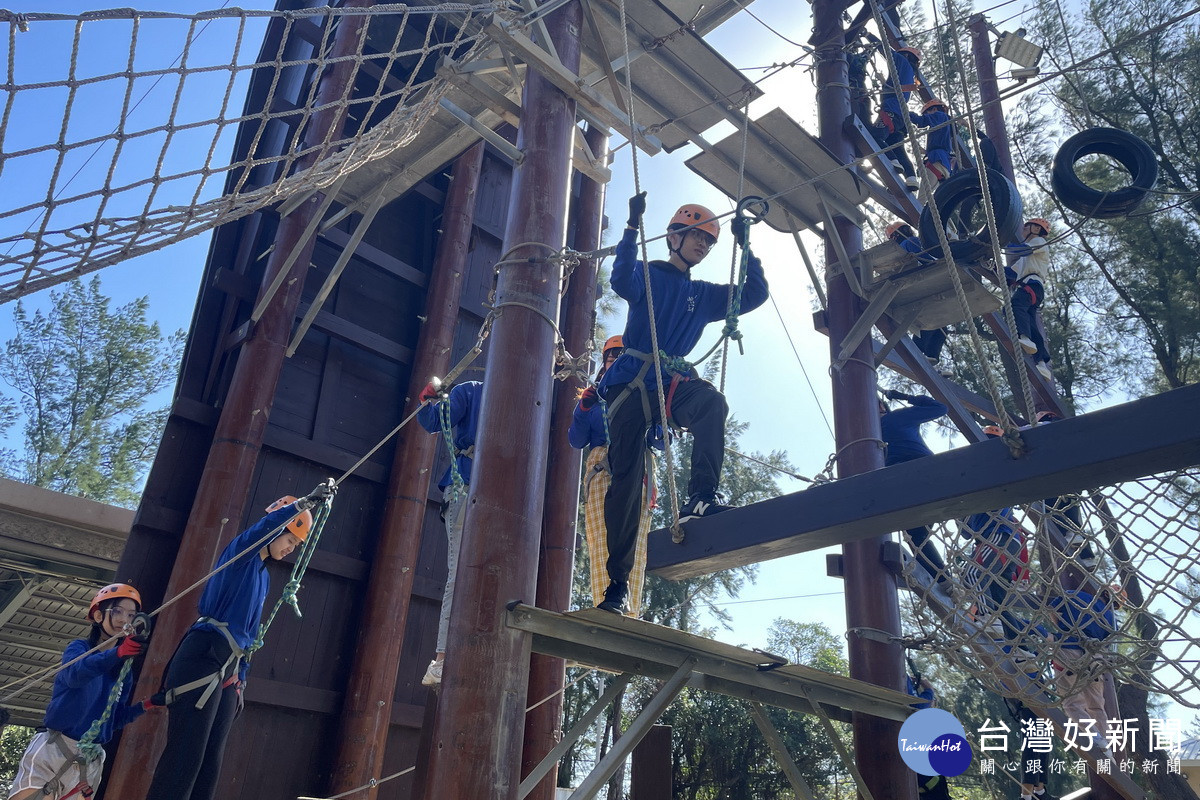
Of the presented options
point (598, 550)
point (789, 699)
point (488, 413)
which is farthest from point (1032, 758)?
point (488, 413)

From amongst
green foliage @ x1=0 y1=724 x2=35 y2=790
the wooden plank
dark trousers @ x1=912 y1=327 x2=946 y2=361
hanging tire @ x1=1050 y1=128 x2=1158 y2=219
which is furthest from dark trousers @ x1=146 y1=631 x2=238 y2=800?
green foliage @ x1=0 y1=724 x2=35 y2=790

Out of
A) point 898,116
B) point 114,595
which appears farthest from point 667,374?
point 898,116

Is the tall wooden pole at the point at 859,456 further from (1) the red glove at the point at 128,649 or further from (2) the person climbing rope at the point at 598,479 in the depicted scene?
(1) the red glove at the point at 128,649

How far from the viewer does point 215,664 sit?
3955mm

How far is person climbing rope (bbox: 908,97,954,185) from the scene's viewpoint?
25.1ft

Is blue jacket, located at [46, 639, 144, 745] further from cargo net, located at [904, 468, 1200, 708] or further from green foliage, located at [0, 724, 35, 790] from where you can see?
green foliage, located at [0, 724, 35, 790]

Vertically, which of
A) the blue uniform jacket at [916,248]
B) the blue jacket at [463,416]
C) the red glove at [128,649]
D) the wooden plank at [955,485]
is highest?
the blue uniform jacket at [916,248]

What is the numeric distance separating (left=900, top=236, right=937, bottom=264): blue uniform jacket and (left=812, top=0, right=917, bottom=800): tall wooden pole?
0.36m

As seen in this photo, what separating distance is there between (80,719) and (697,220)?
398 cm

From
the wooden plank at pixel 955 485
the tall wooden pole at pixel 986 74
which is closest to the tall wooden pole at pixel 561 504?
the wooden plank at pixel 955 485

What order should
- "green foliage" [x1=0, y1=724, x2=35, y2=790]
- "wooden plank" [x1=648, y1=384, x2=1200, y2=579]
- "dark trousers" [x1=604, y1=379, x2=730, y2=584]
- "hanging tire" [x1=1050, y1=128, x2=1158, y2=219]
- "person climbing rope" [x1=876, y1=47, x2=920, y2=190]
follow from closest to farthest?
"wooden plank" [x1=648, y1=384, x2=1200, y2=579]
"dark trousers" [x1=604, y1=379, x2=730, y2=584]
"hanging tire" [x1=1050, y1=128, x2=1158, y2=219]
"person climbing rope" [x1=876, y1=47, x2=920, y2=190]
"green foliage" [x1=0, y1=724, x2=35, y2=790]

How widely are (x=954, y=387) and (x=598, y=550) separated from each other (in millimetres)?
3177

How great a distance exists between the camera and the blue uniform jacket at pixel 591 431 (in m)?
4.37

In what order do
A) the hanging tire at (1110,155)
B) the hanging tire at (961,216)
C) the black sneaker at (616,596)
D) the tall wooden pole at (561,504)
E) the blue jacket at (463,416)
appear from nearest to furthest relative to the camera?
the black sneaker at (616,596) → the hanging tire at (961,216) → the blue jacket at (463,416) → the hanging tire at (1110,155) → the tall wooden pole at (561,504)
